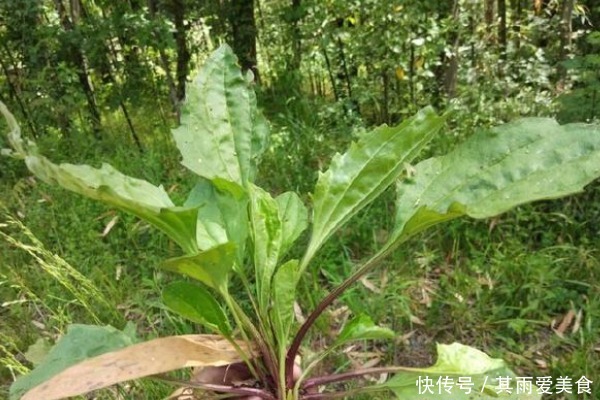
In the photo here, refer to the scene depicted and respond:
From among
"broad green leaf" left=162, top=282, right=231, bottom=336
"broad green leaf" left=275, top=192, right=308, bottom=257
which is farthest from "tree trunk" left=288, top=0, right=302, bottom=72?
"broad green leaf" left=162, top=282, right=231, bottom=336

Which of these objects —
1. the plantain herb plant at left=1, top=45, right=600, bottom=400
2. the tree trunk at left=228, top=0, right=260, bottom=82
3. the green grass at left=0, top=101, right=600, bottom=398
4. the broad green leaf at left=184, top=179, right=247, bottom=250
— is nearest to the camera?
the plantain herb plant at left=1, top=45, right=600, bottom=400

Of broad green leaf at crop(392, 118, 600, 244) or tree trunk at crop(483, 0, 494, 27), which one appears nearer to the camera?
broad green leaf at crop(392, 118, 600, 244)

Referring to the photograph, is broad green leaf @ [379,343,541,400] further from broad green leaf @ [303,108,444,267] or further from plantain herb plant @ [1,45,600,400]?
broad green leaf @ [303,108,444,267]

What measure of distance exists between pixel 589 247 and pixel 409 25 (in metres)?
1.54

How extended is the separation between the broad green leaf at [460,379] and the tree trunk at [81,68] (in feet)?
9.32

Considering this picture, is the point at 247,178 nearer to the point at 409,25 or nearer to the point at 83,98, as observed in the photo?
the point at 409,25

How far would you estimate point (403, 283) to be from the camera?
1894mm

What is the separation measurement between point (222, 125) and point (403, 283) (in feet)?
3.12

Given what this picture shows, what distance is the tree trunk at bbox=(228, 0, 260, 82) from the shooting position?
385 centimetres

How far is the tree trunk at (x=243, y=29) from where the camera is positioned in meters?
3.85

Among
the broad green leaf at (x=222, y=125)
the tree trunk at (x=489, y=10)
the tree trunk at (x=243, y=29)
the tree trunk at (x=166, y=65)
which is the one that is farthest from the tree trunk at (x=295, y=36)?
the broad green leaf at (x=222, y=125)

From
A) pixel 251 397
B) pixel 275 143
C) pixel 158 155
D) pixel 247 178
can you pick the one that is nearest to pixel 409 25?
pixel 275 143

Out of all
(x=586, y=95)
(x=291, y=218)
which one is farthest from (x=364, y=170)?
(x=586, y=95)

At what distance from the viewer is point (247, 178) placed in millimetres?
1212
